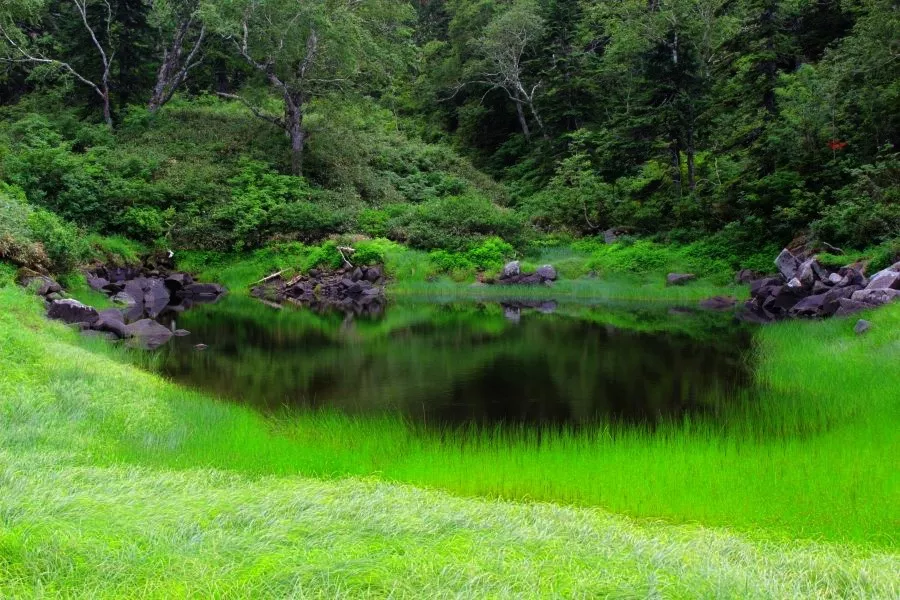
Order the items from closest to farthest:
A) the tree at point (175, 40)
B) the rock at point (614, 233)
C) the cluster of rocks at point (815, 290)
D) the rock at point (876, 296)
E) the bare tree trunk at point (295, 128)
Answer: the rock at point (876, 296), the cluster of rocks at point (815, 290), the rock at point (614, 233), the bare tree trunk at point (295, 128), the tree at point (175, 40)

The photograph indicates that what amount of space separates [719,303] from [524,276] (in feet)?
28.6

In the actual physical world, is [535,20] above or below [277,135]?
above

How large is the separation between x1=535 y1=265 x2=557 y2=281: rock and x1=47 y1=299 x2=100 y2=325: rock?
18.2 metres

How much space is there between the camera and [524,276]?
96.0 ft

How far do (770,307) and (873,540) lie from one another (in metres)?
16.5

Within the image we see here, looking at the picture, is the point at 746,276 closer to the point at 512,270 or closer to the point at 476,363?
the point at 512,270

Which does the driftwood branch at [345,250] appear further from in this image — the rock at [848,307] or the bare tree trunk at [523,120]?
the rock at [848,307]

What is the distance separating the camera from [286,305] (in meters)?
26.5

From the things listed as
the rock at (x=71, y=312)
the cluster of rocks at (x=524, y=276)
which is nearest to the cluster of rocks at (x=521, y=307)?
the cluster of rocks at (x=524, y=276)

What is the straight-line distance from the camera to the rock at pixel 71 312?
1595 centimetres

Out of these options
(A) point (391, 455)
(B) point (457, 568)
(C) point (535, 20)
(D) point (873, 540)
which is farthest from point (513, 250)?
(B) point (457, 568)

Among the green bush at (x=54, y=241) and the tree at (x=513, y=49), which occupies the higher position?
A: the tree at (x=513, y=49)

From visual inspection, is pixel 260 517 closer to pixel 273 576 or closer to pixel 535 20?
pixel 273 576

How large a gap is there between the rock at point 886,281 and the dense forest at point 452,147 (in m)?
3.84
